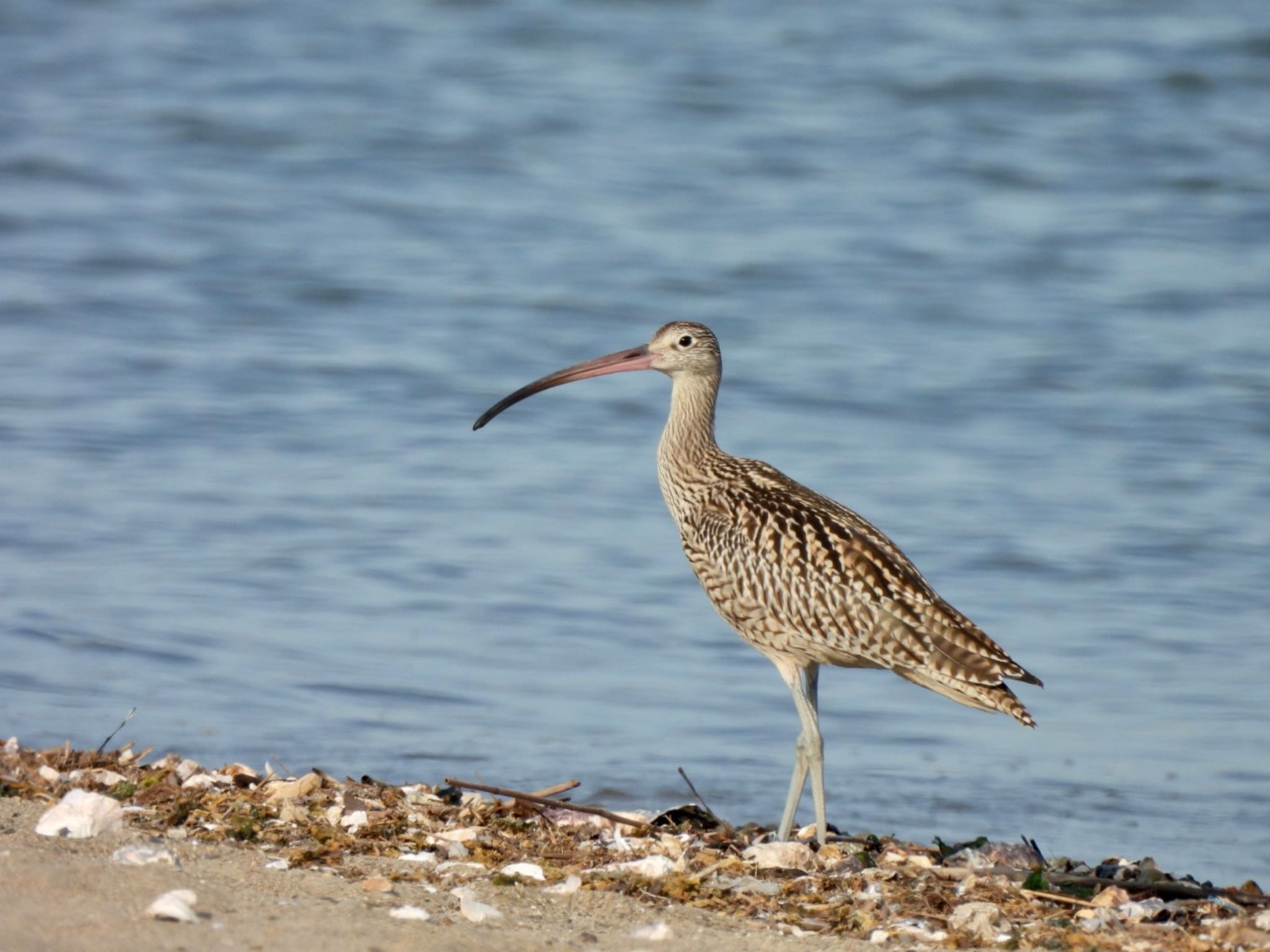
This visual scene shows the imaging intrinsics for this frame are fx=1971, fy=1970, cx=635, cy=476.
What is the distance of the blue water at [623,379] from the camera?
809 cm

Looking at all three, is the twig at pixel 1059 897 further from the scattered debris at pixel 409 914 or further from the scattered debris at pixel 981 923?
the scattered debris at pixel 409 914

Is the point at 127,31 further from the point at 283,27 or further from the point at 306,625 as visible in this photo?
the point at 306,625

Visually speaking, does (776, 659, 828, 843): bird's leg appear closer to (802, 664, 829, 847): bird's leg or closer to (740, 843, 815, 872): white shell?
(802, 664, 829, 847): bird's leg

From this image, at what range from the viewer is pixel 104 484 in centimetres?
1062

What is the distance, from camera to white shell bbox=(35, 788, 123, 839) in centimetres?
525

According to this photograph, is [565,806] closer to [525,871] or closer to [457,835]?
[457,835]

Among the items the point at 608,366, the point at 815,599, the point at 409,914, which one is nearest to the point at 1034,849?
the point at 815,599

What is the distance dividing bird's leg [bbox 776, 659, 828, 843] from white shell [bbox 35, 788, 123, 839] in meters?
2.12

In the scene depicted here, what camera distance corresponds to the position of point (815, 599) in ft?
21.4

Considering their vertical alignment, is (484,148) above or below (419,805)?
above

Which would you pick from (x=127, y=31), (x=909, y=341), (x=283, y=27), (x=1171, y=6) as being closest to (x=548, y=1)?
(x=283, y=27)

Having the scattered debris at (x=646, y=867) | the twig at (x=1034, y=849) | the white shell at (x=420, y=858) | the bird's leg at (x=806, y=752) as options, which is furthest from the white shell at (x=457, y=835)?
the twig at (x=1034, y=849)

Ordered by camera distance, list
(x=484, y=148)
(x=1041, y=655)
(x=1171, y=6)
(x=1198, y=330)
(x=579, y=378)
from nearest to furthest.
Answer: (x=579, y=378)
(x=1041, y=655)
(x=1198, y=330)
(x=484, y=148)
(x=1171, y=6)

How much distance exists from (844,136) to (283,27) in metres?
7.02
